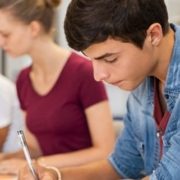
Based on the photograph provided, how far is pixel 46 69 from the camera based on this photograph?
167 centimetres

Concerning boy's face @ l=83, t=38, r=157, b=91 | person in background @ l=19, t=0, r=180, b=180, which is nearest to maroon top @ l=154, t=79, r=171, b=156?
person in background @ l=19, t=0, r=180, b=180

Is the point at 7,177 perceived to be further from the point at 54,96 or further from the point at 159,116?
the point at 159,116

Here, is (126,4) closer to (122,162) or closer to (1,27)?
(122,162)

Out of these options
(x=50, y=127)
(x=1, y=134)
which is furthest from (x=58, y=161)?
(x=1, y=134)

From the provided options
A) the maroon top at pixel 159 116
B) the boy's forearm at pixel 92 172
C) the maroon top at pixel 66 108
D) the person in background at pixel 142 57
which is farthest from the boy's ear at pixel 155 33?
the maroon top at pixel 66 108

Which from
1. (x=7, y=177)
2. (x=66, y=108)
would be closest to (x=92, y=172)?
(x=7, y=177)

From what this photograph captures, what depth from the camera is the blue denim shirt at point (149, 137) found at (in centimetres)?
95

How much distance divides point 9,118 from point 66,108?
0.74ft

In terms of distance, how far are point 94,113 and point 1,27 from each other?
43 cm

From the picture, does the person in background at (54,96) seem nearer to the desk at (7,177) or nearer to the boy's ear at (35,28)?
the boy's ear at (35,28)

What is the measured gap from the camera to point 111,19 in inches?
37.0

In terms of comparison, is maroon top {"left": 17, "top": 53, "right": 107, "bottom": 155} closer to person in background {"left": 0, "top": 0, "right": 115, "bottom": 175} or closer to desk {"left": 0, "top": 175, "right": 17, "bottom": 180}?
person in background {"left": 0, "top": 0, "right": 115, "bottom": 175}

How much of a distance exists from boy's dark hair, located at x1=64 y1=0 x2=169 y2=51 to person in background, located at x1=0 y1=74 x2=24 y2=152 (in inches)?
30.8

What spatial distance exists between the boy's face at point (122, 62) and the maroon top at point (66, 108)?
0.56 meters
